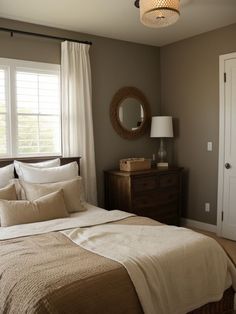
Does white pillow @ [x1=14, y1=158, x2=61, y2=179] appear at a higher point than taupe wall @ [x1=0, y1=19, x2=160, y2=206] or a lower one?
lower

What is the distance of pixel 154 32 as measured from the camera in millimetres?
4172

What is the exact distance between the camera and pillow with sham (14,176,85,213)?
3107 millimetres

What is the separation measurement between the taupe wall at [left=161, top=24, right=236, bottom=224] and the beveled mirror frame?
1.23ft

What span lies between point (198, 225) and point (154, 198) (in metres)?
0.86

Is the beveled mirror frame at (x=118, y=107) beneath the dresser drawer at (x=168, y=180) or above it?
above

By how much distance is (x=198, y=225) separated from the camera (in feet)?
14.9

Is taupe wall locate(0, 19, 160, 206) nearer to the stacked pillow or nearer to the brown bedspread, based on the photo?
the stacked pillow

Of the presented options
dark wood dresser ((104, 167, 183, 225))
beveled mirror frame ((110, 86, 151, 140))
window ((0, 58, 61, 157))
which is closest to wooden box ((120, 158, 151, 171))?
dark wood dresser ((104, 167, 183, 225))

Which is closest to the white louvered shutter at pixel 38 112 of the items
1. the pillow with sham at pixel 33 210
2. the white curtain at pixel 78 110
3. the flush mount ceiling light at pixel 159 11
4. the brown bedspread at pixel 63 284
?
the white curtain at pixel 78 110

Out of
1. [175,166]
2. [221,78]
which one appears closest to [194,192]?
[175,166]

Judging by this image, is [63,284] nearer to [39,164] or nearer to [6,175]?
[6,175]

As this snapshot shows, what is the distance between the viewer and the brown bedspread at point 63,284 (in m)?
1.61

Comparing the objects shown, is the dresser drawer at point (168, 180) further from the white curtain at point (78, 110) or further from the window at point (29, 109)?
the window at point (29, 109)

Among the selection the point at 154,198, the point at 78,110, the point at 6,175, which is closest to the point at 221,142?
the point at 154,198
